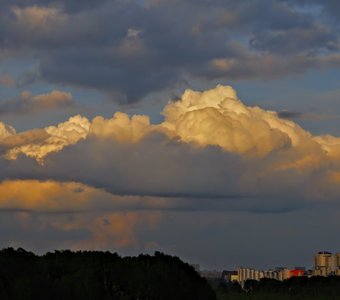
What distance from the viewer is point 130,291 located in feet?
568

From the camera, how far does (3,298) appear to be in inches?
5935

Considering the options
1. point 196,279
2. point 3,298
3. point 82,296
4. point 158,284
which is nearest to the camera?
point 3,298

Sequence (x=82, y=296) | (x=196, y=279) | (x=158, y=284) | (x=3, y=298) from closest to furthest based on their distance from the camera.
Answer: (x=3, y=298) < (x=82, y=296) < (x=158, y=284) < (x=196, y=279)

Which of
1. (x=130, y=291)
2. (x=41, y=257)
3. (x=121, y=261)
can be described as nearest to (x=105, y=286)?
(x=130, y=291)

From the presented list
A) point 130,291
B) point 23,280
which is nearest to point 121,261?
point 130,291

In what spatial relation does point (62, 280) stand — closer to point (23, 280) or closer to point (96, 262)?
point (23, 280)

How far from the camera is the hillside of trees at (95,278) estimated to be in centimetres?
15862

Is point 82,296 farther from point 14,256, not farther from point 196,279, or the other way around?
point 196,279

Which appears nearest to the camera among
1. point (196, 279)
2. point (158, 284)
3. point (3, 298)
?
point (3, 298)

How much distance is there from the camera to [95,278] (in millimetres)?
169750

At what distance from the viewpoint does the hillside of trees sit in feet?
520

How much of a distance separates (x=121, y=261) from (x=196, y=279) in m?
15.3

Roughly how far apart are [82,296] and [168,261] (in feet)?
126

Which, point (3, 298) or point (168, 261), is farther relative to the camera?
point (168, 261)
